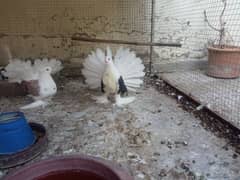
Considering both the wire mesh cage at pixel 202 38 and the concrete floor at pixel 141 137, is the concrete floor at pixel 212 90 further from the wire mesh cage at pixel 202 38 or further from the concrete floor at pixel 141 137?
the concrete floor at pixel 141 137

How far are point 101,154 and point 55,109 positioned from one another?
0.74 metres

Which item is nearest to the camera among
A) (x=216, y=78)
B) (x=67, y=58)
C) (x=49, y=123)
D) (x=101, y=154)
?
(x=101, y=154)

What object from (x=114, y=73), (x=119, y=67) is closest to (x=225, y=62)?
(x=119, y=67)

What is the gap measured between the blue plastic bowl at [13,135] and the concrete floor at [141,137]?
12 cm

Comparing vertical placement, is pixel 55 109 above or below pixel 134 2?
below

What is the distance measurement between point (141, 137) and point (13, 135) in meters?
0.69

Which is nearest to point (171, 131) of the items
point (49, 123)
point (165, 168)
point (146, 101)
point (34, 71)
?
point (165, 168)

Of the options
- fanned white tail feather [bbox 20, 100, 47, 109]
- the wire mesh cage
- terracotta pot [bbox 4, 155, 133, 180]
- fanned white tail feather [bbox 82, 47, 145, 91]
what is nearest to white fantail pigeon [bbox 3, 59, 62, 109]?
fanned white tail feather [bbox 20, 100, 47, 109]

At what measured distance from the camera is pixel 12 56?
2734 mm

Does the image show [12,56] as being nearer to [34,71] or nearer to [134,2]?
[34,71]

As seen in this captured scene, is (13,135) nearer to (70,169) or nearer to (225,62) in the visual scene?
(70,169)

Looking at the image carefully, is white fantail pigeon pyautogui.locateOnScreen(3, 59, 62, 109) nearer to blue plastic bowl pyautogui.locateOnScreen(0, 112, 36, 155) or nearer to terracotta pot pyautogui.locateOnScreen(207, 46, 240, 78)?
blue plastic bowl pyautogui.locateOnScreen(0, 112, 36, 155)

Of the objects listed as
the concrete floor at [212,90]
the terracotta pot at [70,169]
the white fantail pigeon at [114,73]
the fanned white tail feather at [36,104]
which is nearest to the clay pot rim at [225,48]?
the concrete floor at [212,90]

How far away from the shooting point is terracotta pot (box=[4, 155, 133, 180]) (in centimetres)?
101
